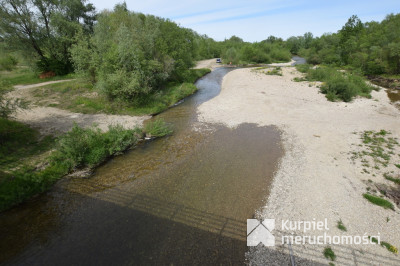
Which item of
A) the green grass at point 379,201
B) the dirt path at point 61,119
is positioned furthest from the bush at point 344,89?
the dirt path at point 61,119

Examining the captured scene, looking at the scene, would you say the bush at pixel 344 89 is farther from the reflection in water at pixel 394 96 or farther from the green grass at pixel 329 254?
the green grass at pixel 329 254

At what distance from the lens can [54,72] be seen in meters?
30.8

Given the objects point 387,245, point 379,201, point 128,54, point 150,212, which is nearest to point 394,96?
point 379,201

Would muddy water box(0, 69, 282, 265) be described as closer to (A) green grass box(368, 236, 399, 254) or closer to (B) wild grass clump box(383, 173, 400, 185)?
(A) green grass box(368, 236, 399, 254)

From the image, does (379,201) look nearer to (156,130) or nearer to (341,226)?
(341,226)

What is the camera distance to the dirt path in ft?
52.0

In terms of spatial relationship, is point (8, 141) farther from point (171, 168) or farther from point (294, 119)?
point (294, 119)

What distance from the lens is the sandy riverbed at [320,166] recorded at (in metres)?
6.89

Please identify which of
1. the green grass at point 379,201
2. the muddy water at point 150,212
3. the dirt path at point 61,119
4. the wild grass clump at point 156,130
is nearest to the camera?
the muddy water at point 150,212

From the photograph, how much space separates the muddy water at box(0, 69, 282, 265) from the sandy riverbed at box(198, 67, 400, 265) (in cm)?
127

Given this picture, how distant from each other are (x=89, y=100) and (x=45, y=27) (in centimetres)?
1851

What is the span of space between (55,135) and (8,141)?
2.66 meters

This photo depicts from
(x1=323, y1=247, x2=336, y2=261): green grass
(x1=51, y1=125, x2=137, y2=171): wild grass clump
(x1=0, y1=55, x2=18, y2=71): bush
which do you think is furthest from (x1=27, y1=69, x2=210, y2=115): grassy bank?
(x1=323, y1=247, x2=336, y2=261): green grass

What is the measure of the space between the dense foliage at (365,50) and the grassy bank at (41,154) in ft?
175
